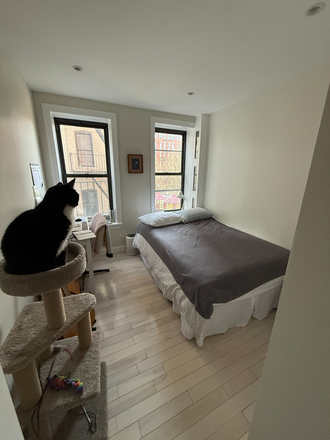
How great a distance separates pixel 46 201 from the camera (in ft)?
2.68

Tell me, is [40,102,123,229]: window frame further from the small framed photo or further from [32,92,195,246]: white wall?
the small framed photo

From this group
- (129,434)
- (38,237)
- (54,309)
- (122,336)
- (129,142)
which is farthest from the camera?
(129,142)

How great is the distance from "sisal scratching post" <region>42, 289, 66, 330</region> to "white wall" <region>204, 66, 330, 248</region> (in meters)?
2.32

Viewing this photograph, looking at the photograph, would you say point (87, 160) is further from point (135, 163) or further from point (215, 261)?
point (215, 261)

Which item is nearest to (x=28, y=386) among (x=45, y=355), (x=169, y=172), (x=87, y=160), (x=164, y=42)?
(x=45, y=355)

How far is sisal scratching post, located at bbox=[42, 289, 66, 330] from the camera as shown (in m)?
0.83

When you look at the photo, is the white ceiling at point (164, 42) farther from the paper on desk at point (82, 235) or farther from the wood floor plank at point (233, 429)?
the wood floor plank at point (233, 429)

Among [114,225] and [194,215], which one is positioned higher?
[194,215]

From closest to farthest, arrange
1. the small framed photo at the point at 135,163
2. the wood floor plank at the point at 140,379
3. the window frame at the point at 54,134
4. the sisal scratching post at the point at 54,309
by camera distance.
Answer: the sisal scratching post at the point at 54,309 → the wood floor plank at the point at 140,379 → the window frame at the point at 54,134 → the small framed photo at the point at 135,163

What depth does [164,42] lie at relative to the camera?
1.33 meters

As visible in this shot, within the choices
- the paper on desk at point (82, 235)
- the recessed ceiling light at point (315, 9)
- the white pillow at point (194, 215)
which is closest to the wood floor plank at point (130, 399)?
the paper on desk at point (82, 235)

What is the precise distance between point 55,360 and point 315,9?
2642mm

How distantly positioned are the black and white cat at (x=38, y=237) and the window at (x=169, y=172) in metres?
2.67

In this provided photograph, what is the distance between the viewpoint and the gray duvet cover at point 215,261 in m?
1.43
